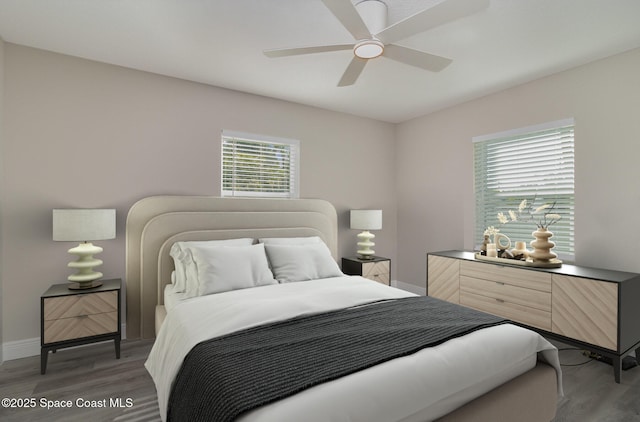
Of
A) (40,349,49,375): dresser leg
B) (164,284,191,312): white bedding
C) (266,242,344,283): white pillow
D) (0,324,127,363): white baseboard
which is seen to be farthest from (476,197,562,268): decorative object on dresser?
(0,324,127,363): white baseboard

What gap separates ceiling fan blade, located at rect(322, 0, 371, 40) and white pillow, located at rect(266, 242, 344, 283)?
6.17 feet

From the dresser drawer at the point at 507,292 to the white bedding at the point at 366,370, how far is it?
1.14m

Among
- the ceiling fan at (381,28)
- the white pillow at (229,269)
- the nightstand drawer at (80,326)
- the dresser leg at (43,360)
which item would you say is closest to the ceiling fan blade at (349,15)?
the ceiling fan at (381,28)

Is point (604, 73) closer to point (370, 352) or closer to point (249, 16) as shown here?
point (249, 16)

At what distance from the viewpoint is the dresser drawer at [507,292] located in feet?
9.28

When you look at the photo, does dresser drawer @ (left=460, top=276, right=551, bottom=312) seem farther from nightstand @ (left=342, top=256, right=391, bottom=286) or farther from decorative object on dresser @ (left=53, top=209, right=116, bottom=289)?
decorative object on dresser @ (left=53, top=209, right=116, bottom=289)

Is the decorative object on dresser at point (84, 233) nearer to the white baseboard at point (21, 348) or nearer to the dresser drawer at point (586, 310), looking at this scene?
the white baseboard at point (21, 348)

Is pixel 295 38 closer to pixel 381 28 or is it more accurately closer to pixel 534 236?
pixel 381 28

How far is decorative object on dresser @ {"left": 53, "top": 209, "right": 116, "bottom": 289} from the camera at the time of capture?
2.54m

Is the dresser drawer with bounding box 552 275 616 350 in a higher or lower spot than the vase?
lower

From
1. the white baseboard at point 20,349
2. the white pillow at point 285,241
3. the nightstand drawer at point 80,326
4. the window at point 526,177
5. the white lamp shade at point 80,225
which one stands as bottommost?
the white baseboard at point 20,349

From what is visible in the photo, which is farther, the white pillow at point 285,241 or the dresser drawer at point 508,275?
the white pillow at point 285,241

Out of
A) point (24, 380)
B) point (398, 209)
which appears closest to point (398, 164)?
point (398, 209)

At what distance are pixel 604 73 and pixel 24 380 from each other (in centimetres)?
529
